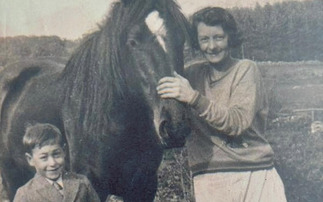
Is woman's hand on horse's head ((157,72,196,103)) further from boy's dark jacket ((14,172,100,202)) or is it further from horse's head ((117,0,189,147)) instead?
boy's dark jacket ((14,172,100,202))

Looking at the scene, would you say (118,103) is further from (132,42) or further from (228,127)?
(228,127)

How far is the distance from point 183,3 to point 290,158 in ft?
1.66

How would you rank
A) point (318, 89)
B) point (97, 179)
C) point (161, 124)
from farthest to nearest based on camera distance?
point (318, 89), point (97, 179), point (161, 124)

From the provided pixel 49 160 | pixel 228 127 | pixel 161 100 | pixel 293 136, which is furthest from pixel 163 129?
pixel 293 136

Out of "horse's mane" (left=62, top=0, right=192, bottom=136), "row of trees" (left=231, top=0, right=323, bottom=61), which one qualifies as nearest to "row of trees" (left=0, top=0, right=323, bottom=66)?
"row of trees" (left=231, top=0, right=323, bottom=61)

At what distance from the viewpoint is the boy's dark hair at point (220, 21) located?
1.33 meters

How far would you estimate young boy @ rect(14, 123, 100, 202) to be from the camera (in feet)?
4.10

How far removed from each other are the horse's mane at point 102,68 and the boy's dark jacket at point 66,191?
0.40ft

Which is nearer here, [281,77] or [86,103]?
[86,103]

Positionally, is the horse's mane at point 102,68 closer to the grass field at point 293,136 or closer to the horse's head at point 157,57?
the horse's head at point 157,57

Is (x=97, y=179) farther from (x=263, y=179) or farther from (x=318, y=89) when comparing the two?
(x=318, y=89)

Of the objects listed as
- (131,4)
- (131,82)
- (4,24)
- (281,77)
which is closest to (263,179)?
(281,77)

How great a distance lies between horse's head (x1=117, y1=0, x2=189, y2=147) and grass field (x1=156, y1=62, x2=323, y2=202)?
0.63 ft

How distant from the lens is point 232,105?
1303 mm
